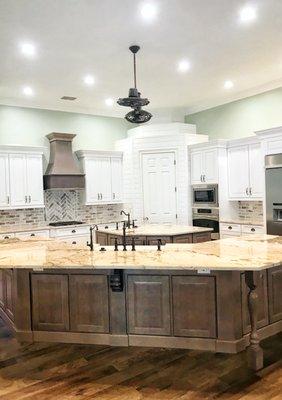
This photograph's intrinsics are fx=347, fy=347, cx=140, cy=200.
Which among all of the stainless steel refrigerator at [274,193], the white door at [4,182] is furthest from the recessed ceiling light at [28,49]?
the stainless steel refrigerator at [274,193]

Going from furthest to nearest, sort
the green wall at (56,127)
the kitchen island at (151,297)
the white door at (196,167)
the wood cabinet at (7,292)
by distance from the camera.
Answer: the white door at (196,167), the green wall at (56,127), the wood cabinet at (7,292), the kitchen island at (151,297)

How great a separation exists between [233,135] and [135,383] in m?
5.38

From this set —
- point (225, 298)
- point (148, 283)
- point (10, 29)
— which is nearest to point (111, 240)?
point (148, 283)

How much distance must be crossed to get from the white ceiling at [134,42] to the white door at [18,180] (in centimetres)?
120

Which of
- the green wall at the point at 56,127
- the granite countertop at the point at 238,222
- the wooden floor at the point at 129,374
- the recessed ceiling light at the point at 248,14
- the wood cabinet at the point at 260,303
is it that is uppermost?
the recessed ceiling light at the point at 248,14

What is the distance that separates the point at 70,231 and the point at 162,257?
3828mm

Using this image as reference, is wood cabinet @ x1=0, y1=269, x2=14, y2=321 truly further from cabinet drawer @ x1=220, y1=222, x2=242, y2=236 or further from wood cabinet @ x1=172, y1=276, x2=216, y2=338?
cabinet drawer @ x1=220, y1=222, x2=242, y2=236

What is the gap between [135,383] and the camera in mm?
2859

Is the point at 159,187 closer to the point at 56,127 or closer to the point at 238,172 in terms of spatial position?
the point at 238,172

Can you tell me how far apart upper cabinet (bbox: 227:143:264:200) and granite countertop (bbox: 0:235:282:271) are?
7.43ft

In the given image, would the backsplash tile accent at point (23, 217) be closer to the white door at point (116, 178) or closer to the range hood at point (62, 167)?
the range hood at point (62, 167)

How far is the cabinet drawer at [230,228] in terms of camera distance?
20.9 ft

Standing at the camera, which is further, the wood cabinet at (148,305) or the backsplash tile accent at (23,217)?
the backsplash tile accent at (23,217)

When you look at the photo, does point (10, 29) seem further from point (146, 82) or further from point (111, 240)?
point (111, 240)
